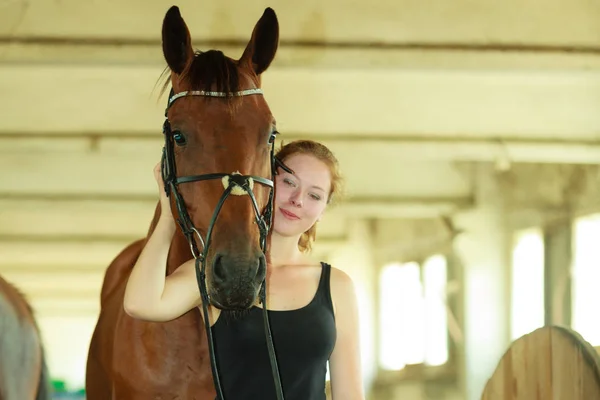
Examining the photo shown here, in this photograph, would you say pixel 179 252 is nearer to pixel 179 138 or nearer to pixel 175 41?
pixel 179 138

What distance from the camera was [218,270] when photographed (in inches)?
110

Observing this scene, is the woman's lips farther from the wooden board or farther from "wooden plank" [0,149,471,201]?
"wooden plank" [0,149,471,201]

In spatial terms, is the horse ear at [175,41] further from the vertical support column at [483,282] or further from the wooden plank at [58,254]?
the wooden plank at [58,254]

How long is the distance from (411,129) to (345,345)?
732 centimetres

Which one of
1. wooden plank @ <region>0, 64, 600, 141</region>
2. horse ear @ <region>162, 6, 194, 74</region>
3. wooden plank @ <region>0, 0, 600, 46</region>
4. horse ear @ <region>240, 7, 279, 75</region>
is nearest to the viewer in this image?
horse ear @ <region>162, 6, 194, 74</region>

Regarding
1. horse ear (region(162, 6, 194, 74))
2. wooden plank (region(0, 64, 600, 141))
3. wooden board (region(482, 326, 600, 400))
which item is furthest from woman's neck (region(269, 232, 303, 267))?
wooden plank (region(0, 64, 600, 141))

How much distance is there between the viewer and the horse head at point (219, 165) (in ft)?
9.22

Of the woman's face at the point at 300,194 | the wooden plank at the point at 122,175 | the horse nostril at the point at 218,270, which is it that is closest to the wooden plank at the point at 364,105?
the wooden plank at the point at 122,175

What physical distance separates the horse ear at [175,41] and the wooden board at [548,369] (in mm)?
1596

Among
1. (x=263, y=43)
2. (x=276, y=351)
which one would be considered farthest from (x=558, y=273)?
(x=276, y=351)

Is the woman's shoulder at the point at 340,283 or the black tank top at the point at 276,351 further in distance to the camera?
the woman's shoulder at the point at 340,283

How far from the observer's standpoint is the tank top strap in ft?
10.4

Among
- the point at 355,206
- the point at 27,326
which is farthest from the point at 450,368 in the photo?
the point at 27,326

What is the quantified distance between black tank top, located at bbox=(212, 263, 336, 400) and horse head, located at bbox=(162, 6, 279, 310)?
0.25m
